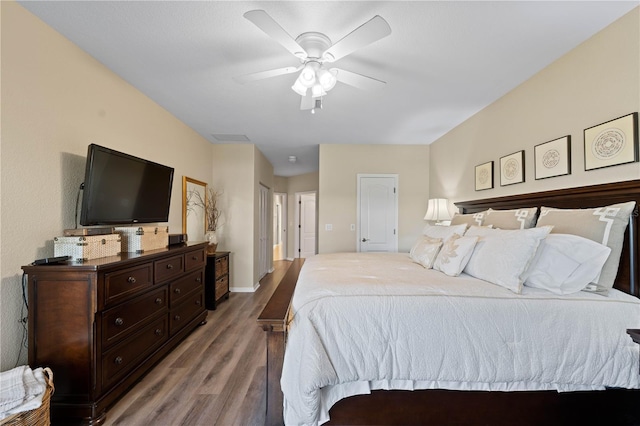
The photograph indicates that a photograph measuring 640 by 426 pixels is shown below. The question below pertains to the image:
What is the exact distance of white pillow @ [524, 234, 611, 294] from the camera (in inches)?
61.3

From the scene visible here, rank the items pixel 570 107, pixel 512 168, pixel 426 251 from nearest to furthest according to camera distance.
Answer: pixel 570 107 → pixel 426 251 → pixel 512 168

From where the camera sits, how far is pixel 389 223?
4734 millimetres

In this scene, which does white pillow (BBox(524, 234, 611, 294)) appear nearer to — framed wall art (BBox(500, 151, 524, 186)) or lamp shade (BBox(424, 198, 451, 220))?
framed wall art (BBox(500, 151, 524, 186))

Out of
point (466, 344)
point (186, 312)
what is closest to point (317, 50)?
point (466, 344)

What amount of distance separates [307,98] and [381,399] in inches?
84.1

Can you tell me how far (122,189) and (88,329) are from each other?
114 centimetres

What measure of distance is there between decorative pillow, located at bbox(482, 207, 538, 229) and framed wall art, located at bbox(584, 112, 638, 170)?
467 millimetres

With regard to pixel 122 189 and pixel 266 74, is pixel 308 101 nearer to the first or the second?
pixel 266 74

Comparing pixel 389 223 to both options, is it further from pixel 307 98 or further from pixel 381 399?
pixel 381 399

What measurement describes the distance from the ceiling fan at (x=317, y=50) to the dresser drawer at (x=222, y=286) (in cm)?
293

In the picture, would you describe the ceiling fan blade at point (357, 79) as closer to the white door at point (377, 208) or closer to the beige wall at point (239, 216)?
the white door at point (377, 208)

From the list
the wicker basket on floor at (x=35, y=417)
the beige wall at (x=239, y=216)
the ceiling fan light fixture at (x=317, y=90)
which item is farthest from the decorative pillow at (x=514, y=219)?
the beige wall at (x=239, y=216)

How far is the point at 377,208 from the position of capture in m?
4.74

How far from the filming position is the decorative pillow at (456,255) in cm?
197
